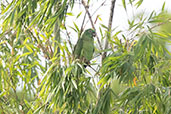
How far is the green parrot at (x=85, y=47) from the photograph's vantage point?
2.37 meters

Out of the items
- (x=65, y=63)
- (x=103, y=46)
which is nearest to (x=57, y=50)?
(x=65, y=63)

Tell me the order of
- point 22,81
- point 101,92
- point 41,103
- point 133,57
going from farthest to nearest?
point 22,81, point 41,103, point 101,92, point 133,57

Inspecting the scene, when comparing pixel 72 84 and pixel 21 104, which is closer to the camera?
pixel 72 84

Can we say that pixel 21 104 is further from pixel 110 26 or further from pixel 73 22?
pixel 110 26

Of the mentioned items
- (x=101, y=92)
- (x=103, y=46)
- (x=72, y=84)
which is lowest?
(x=101, y=92)

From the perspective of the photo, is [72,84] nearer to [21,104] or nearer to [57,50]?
[57,50]

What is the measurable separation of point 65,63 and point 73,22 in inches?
14.3

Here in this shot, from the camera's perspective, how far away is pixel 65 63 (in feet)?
7.96

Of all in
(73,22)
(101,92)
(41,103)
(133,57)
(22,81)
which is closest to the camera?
(133,57)

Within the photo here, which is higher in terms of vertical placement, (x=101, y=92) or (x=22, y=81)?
(x=22, y=81)

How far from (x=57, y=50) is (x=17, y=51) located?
824 mm

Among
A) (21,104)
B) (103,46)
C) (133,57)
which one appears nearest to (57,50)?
(103,46)

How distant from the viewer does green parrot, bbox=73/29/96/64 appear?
2370 millimetres

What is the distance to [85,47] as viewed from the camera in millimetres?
2379
